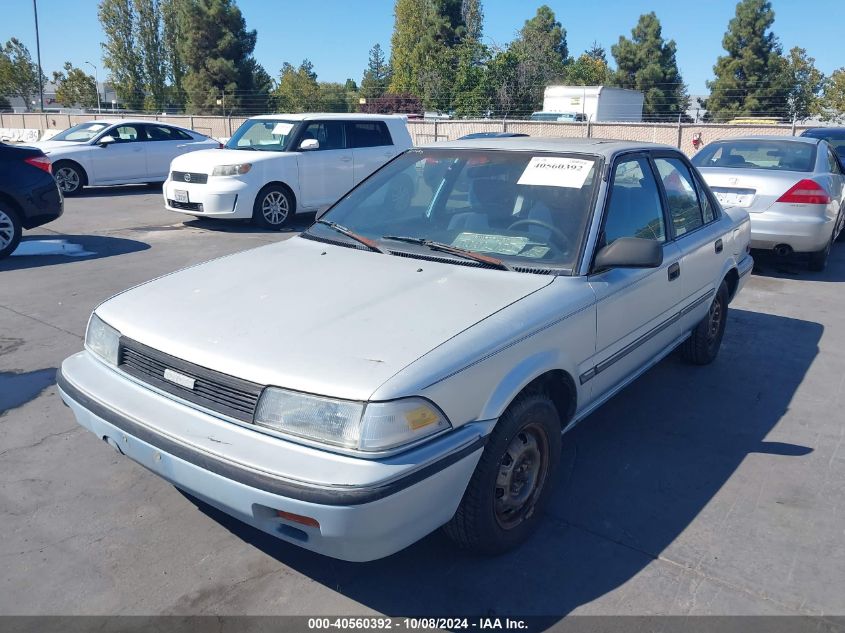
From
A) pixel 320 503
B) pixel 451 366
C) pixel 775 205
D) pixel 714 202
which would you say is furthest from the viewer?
pixel 775 205

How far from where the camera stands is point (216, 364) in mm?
2537

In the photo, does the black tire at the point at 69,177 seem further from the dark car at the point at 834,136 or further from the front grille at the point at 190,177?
the dark car at the point at 834,136

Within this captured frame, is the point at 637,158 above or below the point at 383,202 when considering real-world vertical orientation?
above

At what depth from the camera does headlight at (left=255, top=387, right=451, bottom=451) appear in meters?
2.30

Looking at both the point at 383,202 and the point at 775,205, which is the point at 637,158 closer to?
the point at 383,202

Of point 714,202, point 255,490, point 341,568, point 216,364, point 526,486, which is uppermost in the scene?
point 714,202

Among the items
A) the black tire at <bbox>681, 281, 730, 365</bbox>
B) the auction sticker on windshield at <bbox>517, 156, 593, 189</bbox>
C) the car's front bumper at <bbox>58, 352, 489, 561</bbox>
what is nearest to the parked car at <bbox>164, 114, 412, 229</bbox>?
the black tire at <bbox>681, 281, 730, 365</bbox>

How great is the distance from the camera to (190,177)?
33.7 feet

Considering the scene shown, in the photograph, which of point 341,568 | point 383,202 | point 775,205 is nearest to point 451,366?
point 341,568

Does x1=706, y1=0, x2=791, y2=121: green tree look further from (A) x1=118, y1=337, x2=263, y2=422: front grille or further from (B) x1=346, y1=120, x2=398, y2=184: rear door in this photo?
(A) x1=118, y1=337, x2=263, y2=422: front grille

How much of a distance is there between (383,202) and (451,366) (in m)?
1.84

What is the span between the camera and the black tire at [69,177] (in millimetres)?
13615

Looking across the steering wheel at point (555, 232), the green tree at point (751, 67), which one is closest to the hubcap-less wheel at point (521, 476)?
the steering wheel at point (555, 232)

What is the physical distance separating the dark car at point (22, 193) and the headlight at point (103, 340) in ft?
19.6
